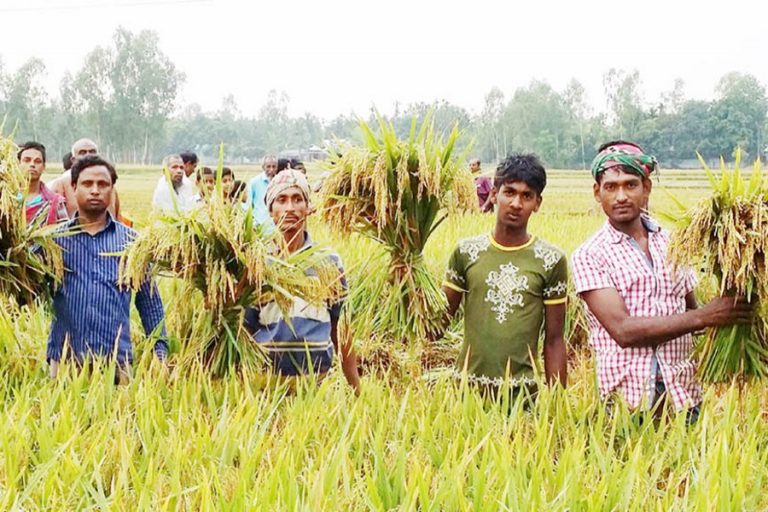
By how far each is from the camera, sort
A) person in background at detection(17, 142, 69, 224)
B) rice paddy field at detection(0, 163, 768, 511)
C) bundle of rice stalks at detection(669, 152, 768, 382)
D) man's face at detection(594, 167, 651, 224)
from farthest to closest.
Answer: person in background at detection(17, 142, 69, 224) → man's face at detection(594, 167, 651, 224) → bundle of rice stalks at detection(669, 152, 768, 382) → rice paddy field at detection(0, 163, 768, 511)

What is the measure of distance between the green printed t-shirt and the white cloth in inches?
42.2

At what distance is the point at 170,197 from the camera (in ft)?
10.9

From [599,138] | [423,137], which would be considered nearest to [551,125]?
[599,138]

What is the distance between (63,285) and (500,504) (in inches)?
78.5

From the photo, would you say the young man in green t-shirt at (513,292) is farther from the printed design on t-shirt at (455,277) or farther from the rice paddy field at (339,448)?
the rice paddy field at (339,448)

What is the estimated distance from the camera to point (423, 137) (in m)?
3.04

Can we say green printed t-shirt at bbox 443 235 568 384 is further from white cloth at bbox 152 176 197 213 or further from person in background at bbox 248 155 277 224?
person in background at bbox 248 155 277 224

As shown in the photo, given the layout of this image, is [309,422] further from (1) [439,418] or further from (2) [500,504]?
(2) [500,504]

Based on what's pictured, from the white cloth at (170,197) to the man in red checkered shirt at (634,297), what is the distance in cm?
134

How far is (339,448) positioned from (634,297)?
1.11 meters

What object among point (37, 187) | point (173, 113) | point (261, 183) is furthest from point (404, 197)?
point (173, 113)

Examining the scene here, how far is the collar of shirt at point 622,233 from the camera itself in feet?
8.33

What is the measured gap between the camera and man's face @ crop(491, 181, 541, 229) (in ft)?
9.25

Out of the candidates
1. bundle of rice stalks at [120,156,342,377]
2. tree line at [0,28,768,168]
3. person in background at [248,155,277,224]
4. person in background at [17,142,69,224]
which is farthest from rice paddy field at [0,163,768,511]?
tree line at [0,28,768,168]
